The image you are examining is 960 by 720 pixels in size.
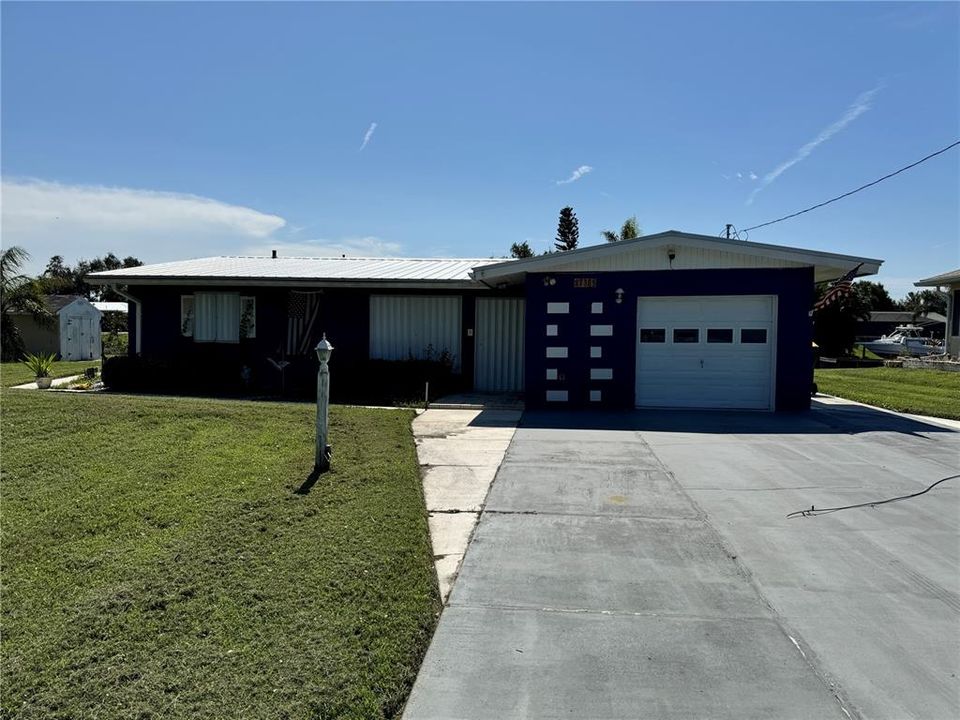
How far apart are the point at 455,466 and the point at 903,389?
14.5 meters

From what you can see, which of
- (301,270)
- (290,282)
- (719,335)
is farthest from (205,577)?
(301,270)

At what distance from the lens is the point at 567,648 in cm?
347

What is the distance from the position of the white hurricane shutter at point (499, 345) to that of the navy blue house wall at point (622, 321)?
2.36 metres

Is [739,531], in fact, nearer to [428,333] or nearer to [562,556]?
[562,556]

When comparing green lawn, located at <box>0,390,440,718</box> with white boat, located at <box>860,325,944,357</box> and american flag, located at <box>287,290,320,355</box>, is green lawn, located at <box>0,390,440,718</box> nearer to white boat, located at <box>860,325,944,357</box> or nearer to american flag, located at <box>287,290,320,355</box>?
american flag, located at <box>287,290,320,355</box>

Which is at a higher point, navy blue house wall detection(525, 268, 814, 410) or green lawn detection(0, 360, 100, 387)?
navy blue house wall detection(525, 268, 814, 410)

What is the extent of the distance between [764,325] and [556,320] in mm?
4006

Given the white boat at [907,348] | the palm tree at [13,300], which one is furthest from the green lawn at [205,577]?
the white boat at [907,348]

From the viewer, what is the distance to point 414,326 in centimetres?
1534

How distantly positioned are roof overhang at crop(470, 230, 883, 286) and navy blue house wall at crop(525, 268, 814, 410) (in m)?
0.28

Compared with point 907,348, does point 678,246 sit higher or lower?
higher

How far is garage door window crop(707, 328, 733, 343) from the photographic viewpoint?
12.4m

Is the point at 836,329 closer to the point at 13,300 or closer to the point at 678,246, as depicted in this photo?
the point at 678,246

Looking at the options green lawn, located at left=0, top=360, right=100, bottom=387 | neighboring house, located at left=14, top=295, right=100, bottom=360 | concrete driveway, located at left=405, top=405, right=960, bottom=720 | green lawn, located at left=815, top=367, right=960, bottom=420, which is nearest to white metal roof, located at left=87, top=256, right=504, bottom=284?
green lawn, located at left=0, top=360, right=100, bottom=387
